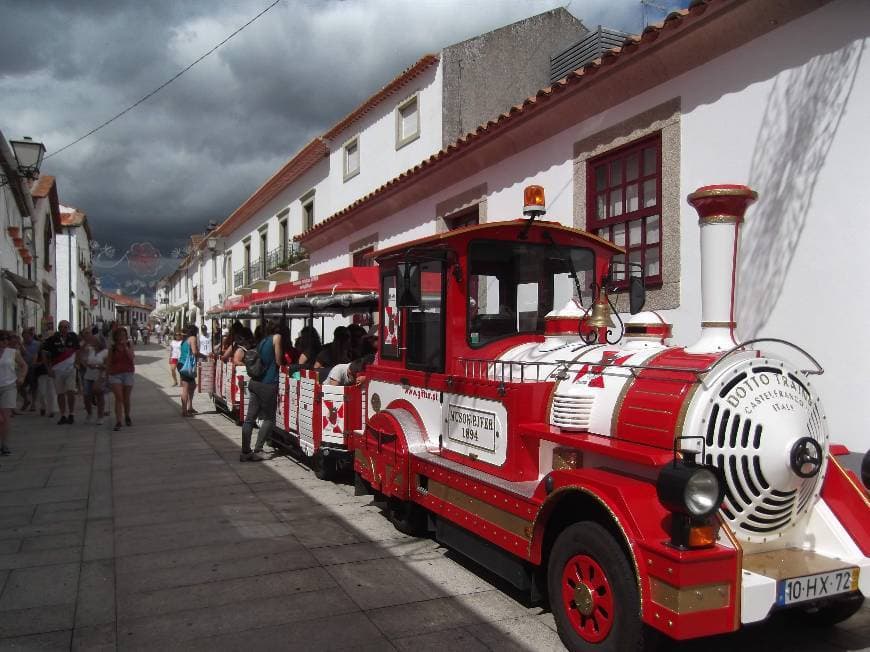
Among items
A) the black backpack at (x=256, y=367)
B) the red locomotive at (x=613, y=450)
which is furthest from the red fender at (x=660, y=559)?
the black backpack at (x=256, y=367)

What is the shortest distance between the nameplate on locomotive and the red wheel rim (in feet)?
3.36

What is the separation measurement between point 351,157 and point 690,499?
46.6ft

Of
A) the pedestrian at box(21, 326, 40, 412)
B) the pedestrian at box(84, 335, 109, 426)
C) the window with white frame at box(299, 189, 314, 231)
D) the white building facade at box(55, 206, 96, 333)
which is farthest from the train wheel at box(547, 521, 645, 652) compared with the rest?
the white building facade at box(55, 206, 96, 333)

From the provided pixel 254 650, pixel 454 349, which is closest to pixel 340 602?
pixel 254 650

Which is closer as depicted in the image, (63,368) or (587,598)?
(587,598)

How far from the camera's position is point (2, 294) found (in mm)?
14070

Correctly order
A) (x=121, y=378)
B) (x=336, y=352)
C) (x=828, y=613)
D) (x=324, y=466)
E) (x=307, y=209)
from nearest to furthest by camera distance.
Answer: (x=828, y=613) < (x=324, y=466) < (x=336, y=352) < (x=121, y=378) < (x=307, y=209)

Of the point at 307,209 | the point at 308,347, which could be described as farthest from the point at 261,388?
the point at 307,209

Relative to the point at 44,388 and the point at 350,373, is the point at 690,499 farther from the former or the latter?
the point at 44,388

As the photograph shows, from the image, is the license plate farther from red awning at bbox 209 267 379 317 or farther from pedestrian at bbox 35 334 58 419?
pedestrian at bbox 35 334 58 419

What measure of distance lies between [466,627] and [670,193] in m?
4.49

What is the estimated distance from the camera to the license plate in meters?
2.83

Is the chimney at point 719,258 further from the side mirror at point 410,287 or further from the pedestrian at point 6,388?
the pedestrian at point 6,388

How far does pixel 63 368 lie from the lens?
11359 mm
